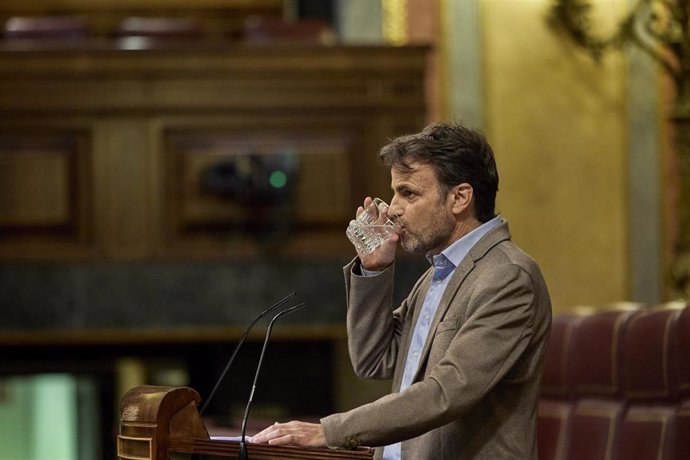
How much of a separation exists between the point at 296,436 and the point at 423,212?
19.0 inches

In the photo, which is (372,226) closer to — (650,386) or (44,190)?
(650,386)

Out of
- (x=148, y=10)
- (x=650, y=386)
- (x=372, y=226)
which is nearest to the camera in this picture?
(x=372, y=226)

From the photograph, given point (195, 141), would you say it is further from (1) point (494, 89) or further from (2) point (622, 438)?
(2) point (622, 438)

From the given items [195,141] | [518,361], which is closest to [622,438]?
[518,361]

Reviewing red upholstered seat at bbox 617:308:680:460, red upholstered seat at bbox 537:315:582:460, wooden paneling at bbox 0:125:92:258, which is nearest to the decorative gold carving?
wooden paneling at bbox 0:125:92:258

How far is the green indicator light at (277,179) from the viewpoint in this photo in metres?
5.43

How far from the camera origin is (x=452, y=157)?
2.44m

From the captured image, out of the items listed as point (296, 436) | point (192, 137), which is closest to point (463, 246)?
point (296, 436)

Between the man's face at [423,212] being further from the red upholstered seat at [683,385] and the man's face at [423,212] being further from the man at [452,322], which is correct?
the red upholstered seat at [683,385]

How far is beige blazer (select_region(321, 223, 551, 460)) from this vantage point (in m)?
2.22

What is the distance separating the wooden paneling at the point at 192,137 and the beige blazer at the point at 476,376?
302cm

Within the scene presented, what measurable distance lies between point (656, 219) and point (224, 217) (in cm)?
228

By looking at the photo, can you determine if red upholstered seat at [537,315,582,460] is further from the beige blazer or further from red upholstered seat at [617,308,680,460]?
the beige blazer

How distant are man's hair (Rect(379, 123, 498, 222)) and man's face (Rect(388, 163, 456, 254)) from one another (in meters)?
0.01
